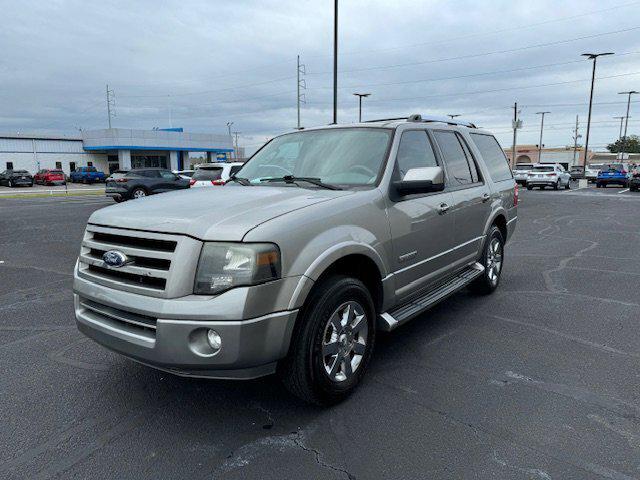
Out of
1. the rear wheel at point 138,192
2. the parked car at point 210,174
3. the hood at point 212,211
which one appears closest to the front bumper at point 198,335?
the hood at point 212,211

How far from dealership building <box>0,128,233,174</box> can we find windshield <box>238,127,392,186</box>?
55.5 meters

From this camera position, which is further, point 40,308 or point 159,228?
point 40,308

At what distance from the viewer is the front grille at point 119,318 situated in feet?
8.89

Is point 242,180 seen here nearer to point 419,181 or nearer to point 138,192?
point 419,181

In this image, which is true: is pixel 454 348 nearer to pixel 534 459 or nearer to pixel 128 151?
pixel 534 459

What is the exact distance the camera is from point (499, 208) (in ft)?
18.5

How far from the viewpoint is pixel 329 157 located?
406 centimetres

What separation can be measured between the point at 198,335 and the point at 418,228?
78.9 inches

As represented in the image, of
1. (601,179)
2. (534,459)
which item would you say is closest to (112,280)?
(534,459)

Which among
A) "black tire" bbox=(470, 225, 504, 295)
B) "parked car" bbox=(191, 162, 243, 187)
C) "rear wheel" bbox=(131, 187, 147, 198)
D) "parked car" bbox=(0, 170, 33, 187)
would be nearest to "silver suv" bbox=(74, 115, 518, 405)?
"black tire" bbox=(470, 225, 504, 295)

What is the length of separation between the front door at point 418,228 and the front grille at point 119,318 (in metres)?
1.78

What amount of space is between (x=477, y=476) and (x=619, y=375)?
1821 mm

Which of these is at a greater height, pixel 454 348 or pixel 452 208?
pixel 452 208

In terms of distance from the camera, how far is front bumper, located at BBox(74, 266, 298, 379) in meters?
2.55
